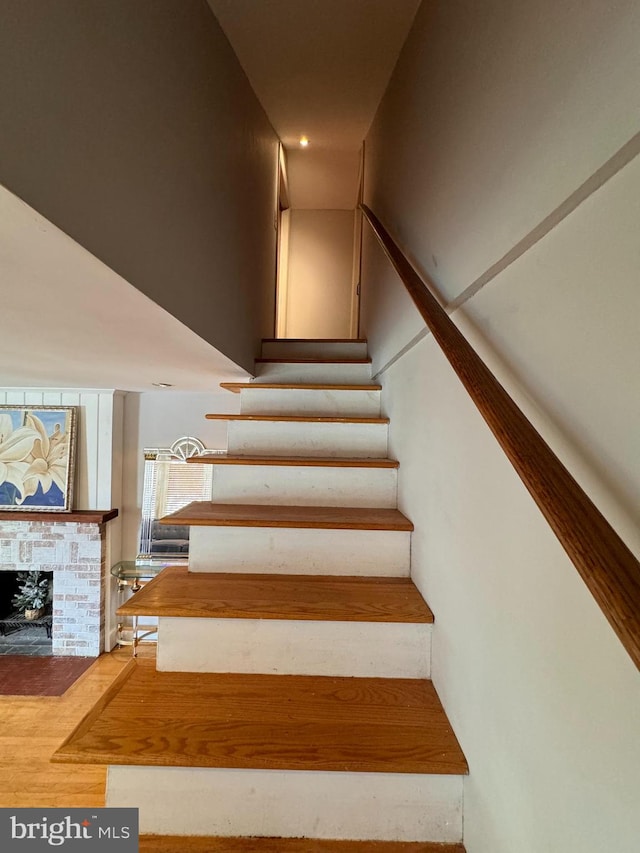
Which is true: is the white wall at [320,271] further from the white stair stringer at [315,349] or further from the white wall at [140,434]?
the white stair stringer at [315,349]

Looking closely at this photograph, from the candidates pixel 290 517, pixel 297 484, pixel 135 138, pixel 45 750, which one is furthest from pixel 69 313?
pixel 45 750

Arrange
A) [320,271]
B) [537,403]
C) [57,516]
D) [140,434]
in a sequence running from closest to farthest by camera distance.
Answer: [537,403]
[57,516]
[140,434]
[320,271]

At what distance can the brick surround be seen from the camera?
12.1 feet

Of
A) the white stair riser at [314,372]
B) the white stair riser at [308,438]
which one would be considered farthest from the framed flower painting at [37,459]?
the white stair riser at [308,438]

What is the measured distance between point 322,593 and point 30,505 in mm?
Answer: 3661

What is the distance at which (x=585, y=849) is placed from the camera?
0.52m

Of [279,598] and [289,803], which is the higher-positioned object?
[279,598]

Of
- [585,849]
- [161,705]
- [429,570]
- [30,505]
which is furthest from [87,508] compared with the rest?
[585,849]

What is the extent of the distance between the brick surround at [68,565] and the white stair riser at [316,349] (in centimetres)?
244

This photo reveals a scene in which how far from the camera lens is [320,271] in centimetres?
476

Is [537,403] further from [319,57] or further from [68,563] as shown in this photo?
[68,563]

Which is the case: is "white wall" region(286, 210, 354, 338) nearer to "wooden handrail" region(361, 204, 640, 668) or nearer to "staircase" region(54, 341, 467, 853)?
"staircase" region(54, 341, 467, 853)

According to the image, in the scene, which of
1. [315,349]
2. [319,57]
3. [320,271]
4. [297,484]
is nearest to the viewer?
[297,484]

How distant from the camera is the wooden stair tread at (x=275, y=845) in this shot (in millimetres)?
881
